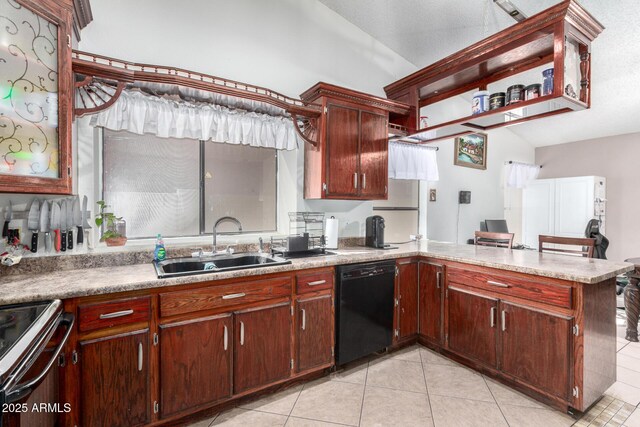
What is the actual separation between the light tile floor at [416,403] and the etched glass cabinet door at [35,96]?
1.66 meters

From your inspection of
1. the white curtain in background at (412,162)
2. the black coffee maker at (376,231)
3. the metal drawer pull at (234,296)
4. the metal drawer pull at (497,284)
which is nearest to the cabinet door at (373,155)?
the black coffee maker at (376,231)

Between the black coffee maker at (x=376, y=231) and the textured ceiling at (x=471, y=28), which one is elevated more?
the textured ceiling at (x=471, y=28)

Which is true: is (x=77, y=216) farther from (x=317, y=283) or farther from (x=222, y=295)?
(x=317, y=283)

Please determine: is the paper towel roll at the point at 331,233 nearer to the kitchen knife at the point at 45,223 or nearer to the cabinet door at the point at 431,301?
the cabinet door at the point at 431,301

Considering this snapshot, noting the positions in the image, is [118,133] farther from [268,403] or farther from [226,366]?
[268,403]

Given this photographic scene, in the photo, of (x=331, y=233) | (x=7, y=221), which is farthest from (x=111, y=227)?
(x=331, y=233)

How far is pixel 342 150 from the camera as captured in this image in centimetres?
283

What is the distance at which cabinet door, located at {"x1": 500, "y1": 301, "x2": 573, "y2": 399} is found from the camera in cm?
189

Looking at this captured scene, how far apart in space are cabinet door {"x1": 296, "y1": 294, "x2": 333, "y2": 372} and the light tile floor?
197 millimetres

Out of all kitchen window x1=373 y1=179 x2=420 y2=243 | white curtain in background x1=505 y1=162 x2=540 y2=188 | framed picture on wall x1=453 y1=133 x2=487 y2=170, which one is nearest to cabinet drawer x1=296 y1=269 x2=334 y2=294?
kitchen window x1=373 y1=179 x2=420 y2=243

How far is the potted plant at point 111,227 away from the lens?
6.86 ft

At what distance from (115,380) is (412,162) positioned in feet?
11.1

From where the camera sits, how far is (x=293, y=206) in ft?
9.85

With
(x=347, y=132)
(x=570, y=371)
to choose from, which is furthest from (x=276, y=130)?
(x=570, y=371)
